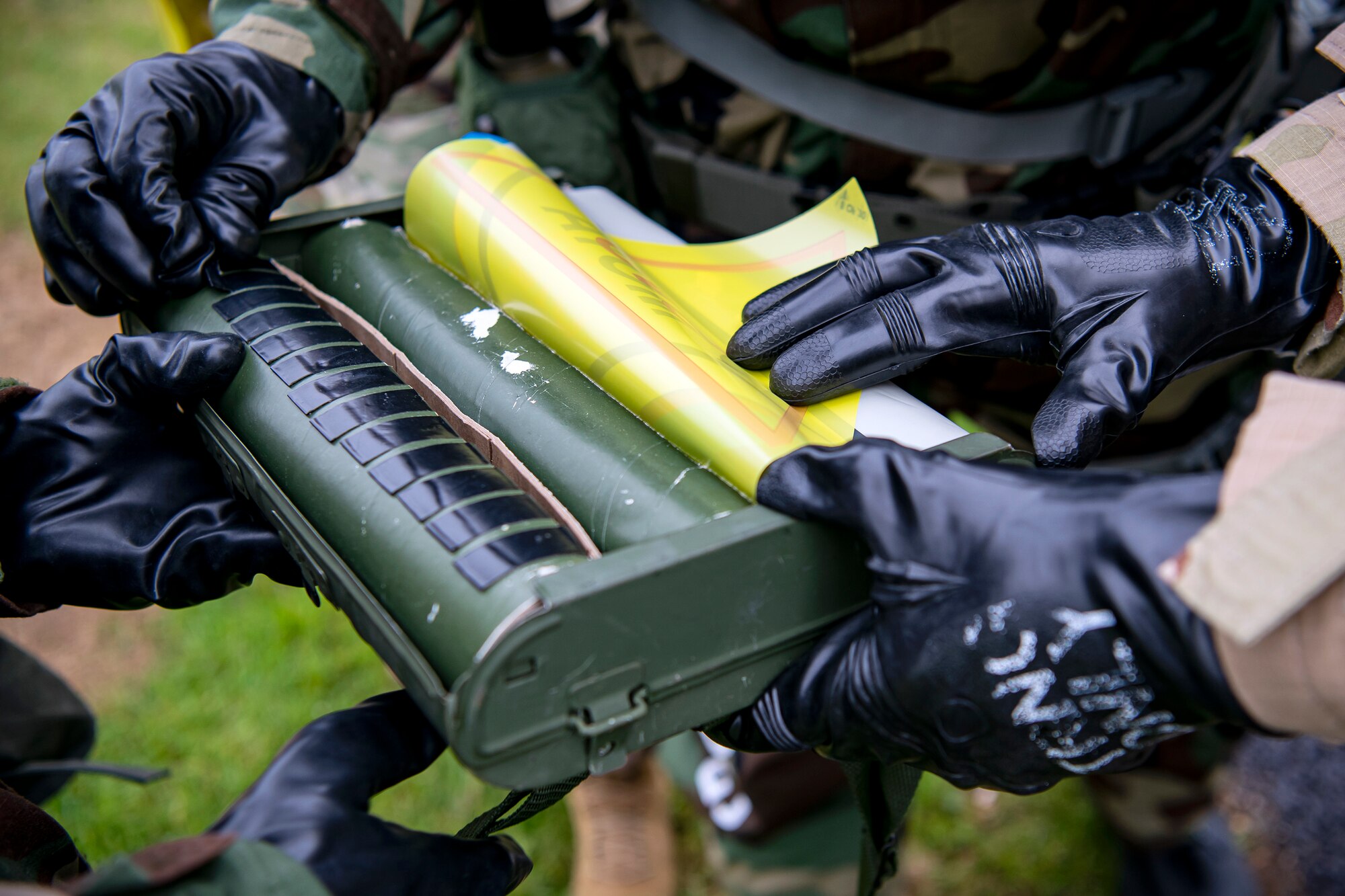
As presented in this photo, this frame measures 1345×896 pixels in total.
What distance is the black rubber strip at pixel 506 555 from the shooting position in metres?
0.97

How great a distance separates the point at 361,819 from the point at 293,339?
623 millimetres

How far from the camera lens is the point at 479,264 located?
139 centimetres

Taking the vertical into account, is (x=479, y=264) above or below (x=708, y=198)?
above

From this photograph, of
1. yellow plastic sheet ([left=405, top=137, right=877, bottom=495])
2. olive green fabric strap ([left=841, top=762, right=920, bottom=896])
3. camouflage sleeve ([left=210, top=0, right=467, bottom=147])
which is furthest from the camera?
camouflage sleeve ([left=210, top=0, right=467, bottom=147])

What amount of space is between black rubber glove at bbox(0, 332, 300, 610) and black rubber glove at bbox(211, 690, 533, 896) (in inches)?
13.7

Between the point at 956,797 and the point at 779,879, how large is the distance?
2.16 ft

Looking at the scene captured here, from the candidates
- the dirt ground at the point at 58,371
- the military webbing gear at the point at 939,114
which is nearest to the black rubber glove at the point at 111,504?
the military webbing gear at the point at 939,114

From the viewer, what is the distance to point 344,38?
1.74 m

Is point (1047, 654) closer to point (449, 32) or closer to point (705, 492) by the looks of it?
point (705, 492)

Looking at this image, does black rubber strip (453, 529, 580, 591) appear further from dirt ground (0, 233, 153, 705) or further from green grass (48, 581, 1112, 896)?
dirt ground (0, 233, 153, 705)

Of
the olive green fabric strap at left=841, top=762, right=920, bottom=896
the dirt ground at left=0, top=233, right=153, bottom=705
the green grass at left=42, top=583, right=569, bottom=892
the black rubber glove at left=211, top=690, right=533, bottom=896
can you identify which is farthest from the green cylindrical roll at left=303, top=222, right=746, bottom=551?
the dirt ground at left=0, top=233, right=153, bottom=705

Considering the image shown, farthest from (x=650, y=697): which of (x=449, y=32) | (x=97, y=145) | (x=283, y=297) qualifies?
(x=449, y=32)

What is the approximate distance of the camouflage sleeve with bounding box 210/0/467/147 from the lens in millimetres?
1682

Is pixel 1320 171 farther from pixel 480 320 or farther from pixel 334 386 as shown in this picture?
pixel 334 386
